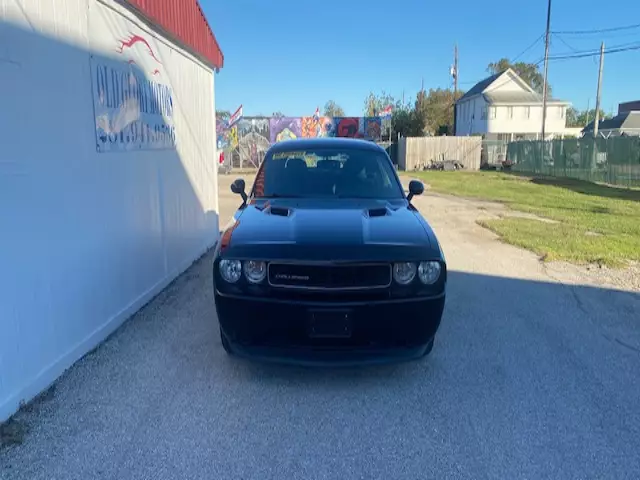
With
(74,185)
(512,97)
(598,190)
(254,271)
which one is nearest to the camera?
(254,271)

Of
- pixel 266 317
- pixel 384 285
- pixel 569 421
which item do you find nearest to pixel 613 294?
pixel 569 421

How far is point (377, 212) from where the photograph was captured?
14.0 feet

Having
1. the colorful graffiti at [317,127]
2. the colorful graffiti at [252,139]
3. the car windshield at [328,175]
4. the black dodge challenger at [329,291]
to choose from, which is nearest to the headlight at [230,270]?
the black dodge challenger at [329,291]

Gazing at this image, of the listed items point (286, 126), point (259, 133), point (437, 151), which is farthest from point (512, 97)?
point (259, 133)

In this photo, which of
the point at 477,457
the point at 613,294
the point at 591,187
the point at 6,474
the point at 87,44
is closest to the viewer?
the point at 6,474

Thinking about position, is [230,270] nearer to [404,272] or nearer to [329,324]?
[329,324]

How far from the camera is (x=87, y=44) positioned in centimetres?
435

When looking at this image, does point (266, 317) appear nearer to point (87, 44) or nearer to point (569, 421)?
point (569, 421)

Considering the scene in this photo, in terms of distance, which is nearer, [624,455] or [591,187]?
[624,455]

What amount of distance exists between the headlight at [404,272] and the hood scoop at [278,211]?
1.11 metres

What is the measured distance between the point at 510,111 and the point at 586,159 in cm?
2720

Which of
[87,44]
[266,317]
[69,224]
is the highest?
[87,44]

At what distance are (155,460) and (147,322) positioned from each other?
240 centimetres

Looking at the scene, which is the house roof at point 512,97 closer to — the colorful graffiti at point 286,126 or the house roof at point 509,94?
the house roof at point 509,94
